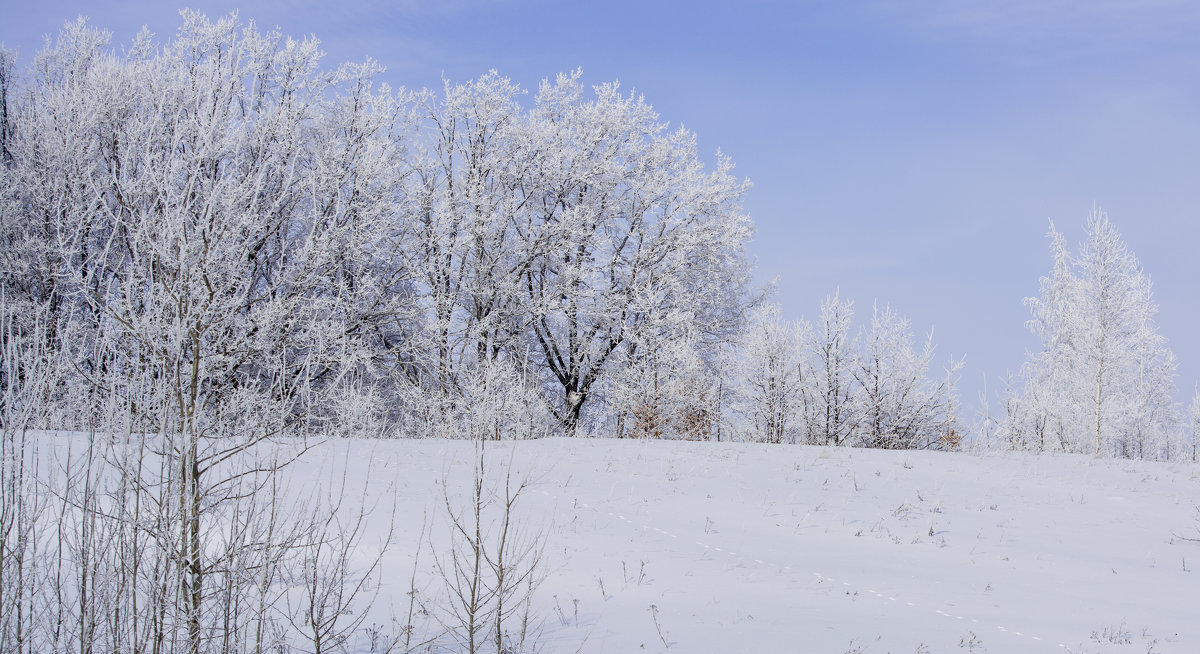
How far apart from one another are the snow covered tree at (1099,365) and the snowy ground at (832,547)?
12.3m

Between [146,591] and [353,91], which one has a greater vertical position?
[353,91]

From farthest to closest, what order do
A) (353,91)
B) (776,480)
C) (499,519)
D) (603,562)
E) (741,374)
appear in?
(741,374), (353,91), (776,480), (499,519), (603,562)

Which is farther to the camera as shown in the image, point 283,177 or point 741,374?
point 741,374

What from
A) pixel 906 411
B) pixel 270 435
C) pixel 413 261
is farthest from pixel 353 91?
pixel 270 435

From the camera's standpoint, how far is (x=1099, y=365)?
25.4 m

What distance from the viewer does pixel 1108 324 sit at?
26.0 m

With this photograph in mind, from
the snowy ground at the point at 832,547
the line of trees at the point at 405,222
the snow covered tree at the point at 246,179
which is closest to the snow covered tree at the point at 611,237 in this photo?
the line of trees at the point at 405,222

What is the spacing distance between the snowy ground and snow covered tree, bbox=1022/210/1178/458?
12323mm

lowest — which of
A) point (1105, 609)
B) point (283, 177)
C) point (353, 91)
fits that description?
point (1105, 609)

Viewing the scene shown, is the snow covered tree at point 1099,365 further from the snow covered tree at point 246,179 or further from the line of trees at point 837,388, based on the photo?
the snow covered tree at point 246,179

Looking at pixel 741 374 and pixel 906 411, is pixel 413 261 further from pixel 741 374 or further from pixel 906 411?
pixel 906 411

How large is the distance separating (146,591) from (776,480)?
9467 millimetres

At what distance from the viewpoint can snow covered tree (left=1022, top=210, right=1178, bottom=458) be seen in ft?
84.8

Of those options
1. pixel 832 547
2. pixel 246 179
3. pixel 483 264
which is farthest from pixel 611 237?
pixel 832 547
